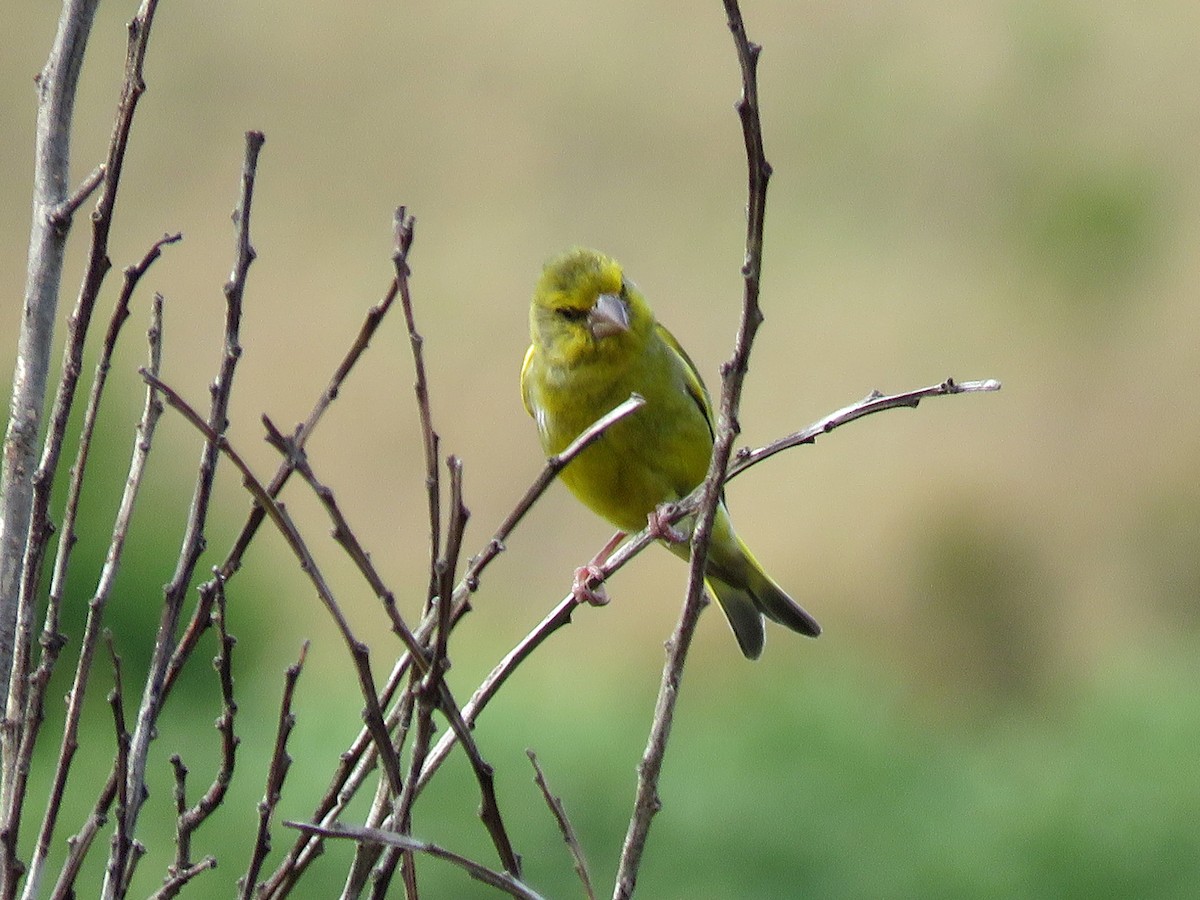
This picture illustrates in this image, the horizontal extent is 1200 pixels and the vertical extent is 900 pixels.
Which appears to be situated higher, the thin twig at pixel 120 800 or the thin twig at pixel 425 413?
the thin twig at pixel 425 413

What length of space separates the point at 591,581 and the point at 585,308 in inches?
29.5

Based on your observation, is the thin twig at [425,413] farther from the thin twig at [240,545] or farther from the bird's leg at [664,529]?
the bird's leg at [664,529]

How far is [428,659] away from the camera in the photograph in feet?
2.29

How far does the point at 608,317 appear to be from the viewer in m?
1.70

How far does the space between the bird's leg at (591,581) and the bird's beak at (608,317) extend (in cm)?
26

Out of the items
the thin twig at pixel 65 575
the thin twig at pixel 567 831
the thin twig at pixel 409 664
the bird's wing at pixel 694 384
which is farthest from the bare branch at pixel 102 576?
the bird's wing at pixel 694 384

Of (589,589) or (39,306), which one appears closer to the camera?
(39,306)

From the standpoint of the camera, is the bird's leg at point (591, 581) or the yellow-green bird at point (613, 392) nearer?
the bird's leg at point (591, 581)

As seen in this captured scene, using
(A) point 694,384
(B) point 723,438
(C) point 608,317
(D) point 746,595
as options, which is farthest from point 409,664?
(D) point 746,595

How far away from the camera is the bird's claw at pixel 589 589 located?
100cm

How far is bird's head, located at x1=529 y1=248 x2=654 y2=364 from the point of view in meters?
1.74

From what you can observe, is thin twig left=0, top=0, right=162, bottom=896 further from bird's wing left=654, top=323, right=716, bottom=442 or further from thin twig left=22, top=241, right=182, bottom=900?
bird's wing left=654, top=323, right=716, bottom=442

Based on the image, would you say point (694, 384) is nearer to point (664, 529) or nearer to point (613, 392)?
point (613, 392)

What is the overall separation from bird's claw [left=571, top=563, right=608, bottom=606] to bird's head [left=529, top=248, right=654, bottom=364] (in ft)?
0.84
